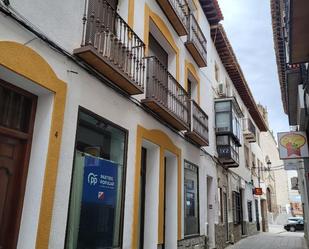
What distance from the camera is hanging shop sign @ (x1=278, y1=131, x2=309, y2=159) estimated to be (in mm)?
9039

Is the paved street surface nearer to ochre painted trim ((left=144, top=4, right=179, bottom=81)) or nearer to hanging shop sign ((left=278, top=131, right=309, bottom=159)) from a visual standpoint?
hanging shop sign ((left=278, top=131, right=309, bottom=159))

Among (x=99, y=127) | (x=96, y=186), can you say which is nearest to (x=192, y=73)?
(x=99, y=127)

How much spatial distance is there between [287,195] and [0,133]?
149ft

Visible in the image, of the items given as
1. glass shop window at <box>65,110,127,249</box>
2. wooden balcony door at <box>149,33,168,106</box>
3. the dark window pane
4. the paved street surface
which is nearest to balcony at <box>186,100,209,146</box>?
wooden balcony door at <box>149,33,168,106</box>

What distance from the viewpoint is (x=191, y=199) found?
10.5 m

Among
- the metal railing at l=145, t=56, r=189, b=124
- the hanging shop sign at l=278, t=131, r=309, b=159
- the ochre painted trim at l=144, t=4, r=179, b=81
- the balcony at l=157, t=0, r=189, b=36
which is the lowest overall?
the hanging shop sign at l=278, t=131, r=309, b=159

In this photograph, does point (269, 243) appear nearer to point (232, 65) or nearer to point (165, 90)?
point (232, 65)

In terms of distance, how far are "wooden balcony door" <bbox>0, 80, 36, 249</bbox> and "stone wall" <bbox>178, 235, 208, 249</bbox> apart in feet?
17.8

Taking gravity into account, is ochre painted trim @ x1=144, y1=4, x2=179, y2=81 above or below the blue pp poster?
above

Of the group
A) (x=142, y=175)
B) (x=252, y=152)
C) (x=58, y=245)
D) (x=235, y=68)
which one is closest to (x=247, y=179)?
(x=252, y=152)

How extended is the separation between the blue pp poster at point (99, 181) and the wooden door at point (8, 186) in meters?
1.20

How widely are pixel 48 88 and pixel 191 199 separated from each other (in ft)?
22.0

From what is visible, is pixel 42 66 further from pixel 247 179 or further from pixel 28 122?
pixel 247 179

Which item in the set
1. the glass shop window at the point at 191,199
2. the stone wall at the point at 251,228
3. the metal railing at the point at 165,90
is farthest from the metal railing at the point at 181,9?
the stone wall at the point at 251,228
